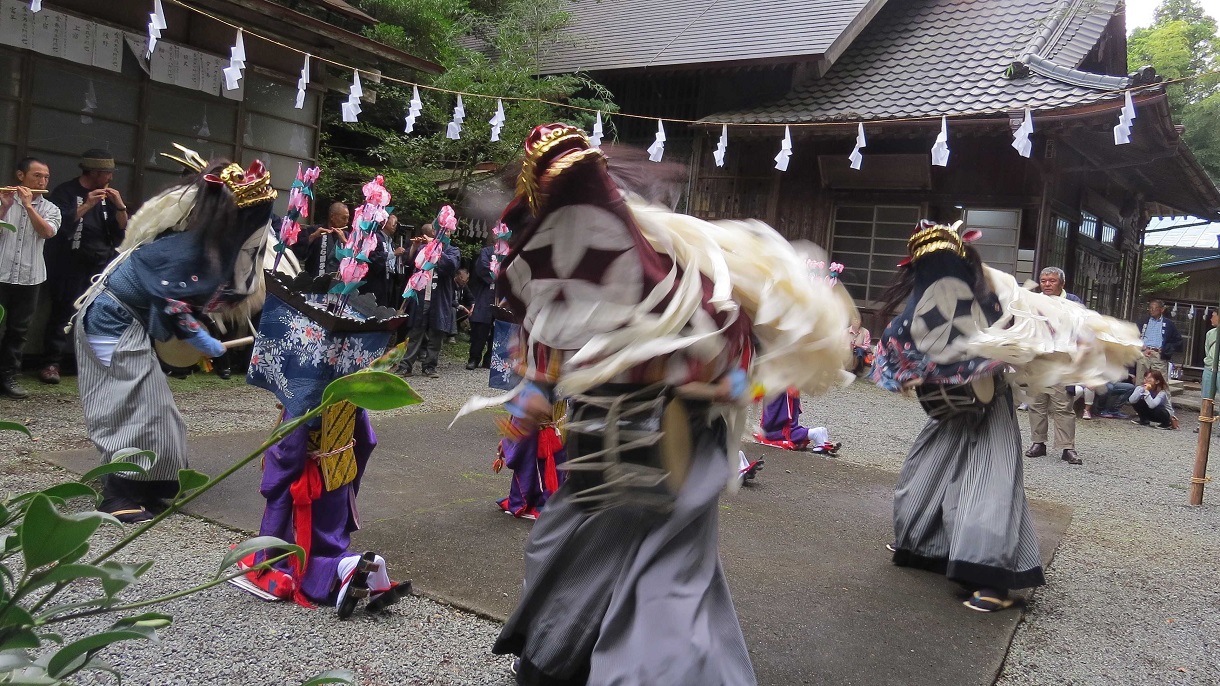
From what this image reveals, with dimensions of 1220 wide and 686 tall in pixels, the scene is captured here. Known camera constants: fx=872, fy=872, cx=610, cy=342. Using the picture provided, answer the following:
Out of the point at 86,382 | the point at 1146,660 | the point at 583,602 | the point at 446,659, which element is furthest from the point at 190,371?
the point at 1146,660

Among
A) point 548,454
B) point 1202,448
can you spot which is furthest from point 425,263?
point 1202,448

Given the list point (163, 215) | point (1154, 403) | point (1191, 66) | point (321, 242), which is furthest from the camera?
point (1191, 66)

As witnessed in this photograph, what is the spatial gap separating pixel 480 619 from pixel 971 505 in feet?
6.99

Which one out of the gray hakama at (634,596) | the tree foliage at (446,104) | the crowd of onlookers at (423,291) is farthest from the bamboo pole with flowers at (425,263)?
the tree foliage at (446,104)

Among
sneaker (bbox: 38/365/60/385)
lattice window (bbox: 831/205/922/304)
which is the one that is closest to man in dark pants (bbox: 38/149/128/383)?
sneaker (bbox: 38/365/60/385)

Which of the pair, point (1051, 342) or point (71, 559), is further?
point (1051, 342)

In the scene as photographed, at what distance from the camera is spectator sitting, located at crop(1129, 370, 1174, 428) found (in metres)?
10.9

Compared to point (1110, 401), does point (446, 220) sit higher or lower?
higher

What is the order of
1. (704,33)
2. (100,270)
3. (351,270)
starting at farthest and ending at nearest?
1. (704,33)
2. (100,270)
3. (351,270)

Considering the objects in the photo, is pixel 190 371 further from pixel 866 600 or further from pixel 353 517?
pixel 866 600

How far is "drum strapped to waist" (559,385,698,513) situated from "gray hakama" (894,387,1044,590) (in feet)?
6.33

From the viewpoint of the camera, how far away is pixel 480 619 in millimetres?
3170

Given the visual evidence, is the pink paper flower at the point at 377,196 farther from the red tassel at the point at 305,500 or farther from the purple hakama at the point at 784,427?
the purple hakama at the point at 784,427

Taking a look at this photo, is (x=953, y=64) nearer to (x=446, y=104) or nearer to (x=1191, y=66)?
(x=446, y=104)
